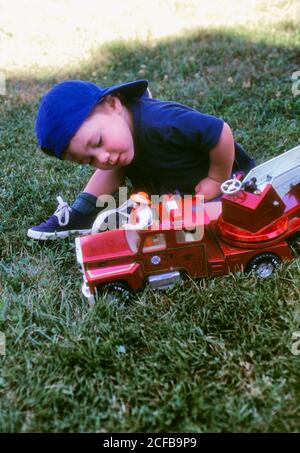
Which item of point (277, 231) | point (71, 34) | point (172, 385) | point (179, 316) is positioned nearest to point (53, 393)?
point (172, 385)

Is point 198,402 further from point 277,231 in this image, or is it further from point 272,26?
point 272,26

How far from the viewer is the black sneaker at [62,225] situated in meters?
2.77

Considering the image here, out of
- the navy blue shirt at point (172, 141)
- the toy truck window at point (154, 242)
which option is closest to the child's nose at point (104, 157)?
the navy blue shirt at point (172, 141)

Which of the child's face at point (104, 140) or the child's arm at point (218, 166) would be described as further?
the child's arm at point (218, 166)

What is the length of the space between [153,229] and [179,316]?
383mm

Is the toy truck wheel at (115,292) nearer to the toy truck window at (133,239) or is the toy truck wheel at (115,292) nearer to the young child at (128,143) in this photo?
the toy truck window at (133,239)

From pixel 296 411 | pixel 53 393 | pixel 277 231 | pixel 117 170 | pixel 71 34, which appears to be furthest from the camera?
pixel 71 34

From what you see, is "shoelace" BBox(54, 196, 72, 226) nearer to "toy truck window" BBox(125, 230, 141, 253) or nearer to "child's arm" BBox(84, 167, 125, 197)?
"child's arm" BBox(84, 167, 125, 197)

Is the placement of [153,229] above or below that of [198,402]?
above

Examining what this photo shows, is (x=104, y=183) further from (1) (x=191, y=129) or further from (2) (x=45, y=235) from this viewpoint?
(1) (x=191, y=129)

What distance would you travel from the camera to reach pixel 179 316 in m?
2.13

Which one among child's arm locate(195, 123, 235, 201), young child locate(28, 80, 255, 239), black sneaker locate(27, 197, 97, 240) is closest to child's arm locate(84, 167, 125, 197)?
young child locate(28, 80, 255, 239)

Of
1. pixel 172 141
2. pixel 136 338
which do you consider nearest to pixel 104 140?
pixel 172 141

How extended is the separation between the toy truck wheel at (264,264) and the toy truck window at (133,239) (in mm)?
519
